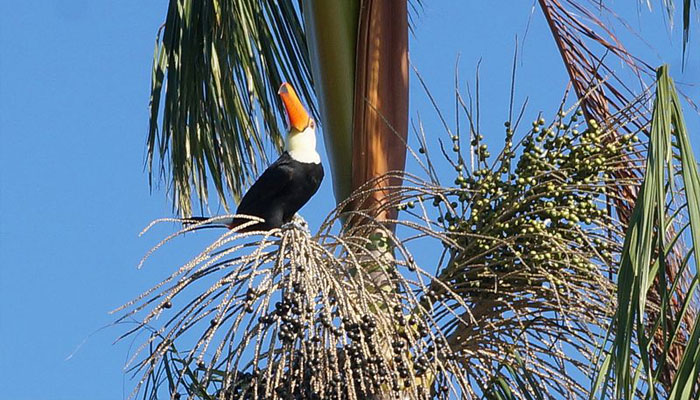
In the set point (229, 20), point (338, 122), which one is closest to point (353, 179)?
point (338, 122)

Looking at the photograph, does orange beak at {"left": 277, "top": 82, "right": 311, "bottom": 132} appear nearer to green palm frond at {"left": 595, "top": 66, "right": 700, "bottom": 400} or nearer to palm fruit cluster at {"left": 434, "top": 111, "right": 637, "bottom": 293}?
palm fruit cluster at {"left": 434, "top": 111, "right": 637, "bottom": 293}

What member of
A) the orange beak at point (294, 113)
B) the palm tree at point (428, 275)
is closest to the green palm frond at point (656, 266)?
the palm tree at point (428, 275)

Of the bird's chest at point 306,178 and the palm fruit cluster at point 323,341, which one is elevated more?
the bird's chest at point 306,178

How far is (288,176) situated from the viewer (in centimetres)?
344

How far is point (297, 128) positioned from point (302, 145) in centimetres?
6

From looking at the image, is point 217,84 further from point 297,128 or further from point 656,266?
point 656,266

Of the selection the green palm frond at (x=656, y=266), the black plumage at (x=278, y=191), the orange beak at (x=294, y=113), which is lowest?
the green palm frond at (x=656, y=266)

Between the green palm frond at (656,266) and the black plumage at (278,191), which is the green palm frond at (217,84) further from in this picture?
the green palm frond at (656,266)

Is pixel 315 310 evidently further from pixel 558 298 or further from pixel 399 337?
pixel 558 298

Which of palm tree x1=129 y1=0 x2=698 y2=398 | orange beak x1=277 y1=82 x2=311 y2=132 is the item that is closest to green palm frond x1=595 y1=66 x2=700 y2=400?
palm tree x1=129 y1=0 x2=698 y2=398

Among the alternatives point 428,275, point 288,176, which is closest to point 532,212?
point 428,275

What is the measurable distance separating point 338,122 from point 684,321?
2.80 feet

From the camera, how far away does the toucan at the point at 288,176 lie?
3.43m

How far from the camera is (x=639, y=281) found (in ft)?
5.35
